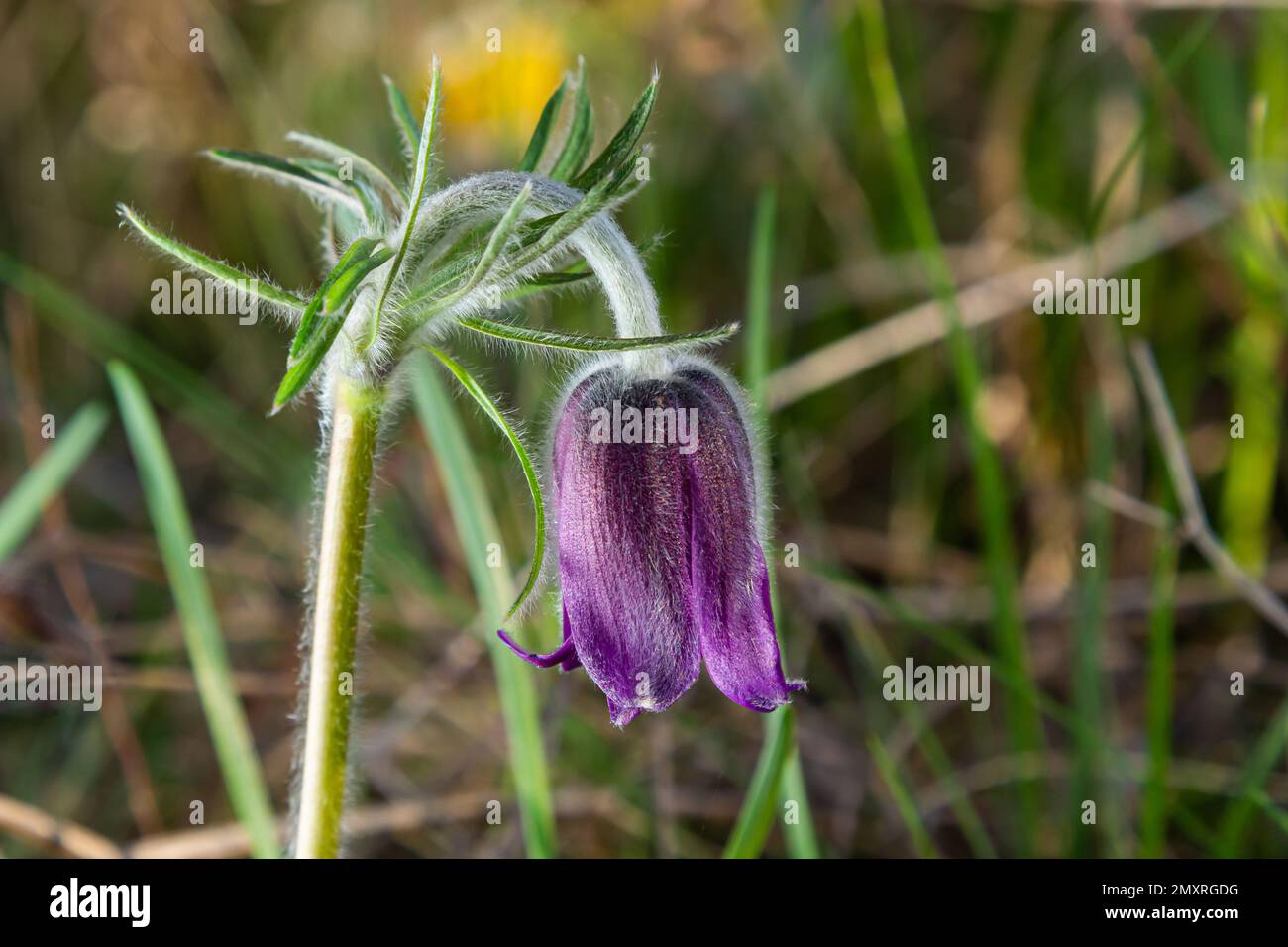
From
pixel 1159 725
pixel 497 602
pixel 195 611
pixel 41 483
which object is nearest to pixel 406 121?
pixel 497 602

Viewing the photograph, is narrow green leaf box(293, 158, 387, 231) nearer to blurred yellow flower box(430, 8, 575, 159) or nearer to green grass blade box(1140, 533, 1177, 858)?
green grass blade box(1140, 533, 1177, 858)

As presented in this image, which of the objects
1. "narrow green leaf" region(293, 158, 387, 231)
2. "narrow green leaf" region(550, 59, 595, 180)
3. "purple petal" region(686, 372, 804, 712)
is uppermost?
"narrow green leaf" region(550, 59, 595, 180)

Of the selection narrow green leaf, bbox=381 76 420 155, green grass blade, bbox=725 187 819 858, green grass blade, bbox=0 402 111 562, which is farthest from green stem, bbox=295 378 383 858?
green grass blade, bbox=0 402 111 562

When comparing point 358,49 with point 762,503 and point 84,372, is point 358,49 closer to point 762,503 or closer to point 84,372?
point 84,372

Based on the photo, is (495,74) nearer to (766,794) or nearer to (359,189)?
(359,189)

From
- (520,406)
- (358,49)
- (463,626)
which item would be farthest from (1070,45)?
(463,626)

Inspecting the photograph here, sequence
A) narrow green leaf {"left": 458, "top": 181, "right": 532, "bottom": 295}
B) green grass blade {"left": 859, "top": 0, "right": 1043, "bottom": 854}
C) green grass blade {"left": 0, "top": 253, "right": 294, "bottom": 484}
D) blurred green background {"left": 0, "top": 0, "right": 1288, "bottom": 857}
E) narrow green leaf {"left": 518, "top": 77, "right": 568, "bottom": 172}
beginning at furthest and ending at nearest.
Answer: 1. green grass blade {"left": 0, "top": 253, "right": 294, "bottom": 484}
2. blurred green background {"left": 0, "top": 0, "right": 1288, "bottom": 857}
3. green grass blade {"left": 859, "top": 0, "right": 1043, "bottom": 854}
4. narrow green leaf {"left": 518, "top": 77, "right": 568, "bottom": 172}
5. narrow green leaf {"left": 458, "top": 181, "right": 532, "bottom": 295}
